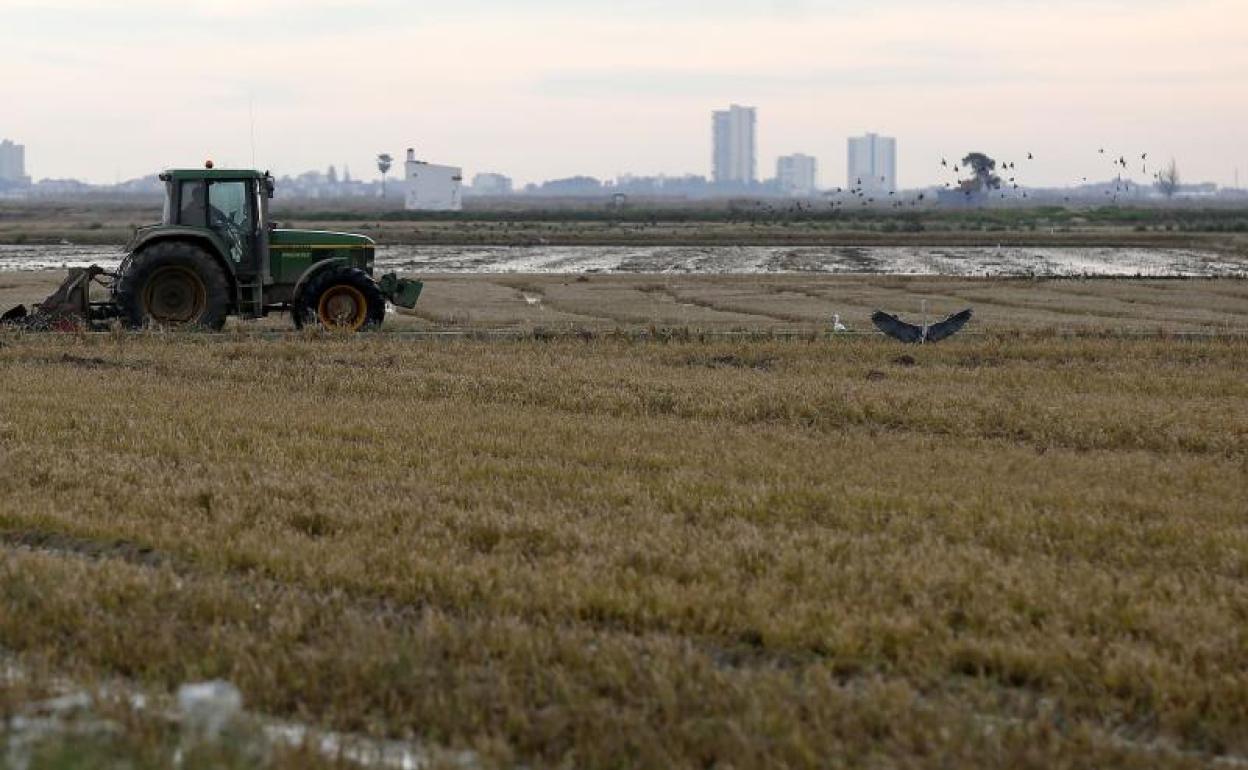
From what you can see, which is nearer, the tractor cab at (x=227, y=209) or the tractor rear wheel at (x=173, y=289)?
the tractor rear wheel at (x=173, y=289)

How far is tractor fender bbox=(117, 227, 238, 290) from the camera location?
20.8 metres

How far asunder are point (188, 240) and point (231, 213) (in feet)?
2.31

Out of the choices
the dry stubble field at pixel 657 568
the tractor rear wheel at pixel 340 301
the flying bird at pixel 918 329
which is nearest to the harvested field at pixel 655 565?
the dry stubble field at pixel 657 568

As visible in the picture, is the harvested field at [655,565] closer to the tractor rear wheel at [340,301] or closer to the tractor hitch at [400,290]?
the tractor rear wheel at [340,301]

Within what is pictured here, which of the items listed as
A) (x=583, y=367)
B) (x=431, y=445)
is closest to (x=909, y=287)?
(x=583, y=367)

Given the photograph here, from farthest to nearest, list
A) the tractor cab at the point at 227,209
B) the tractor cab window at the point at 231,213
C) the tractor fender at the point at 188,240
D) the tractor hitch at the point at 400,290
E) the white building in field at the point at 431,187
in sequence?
1. the white building in field at the point at 431,187
2. the tractor hitch at the point at 400,290
3. the tractor cab window at the point at 231,213
4. the tractor cab at the point at 227,209
5. the tractor fender at the point at 188,240

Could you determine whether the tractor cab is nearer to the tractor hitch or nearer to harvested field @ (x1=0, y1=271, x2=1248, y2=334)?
the tractor hitch

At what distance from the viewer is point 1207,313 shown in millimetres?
27859

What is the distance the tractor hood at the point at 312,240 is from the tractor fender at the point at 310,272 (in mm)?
393

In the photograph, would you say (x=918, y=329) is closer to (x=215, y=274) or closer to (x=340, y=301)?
(x=340, y=301)

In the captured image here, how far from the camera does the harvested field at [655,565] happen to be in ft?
20.1

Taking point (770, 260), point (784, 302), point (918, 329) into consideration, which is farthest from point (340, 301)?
point (770, 260)

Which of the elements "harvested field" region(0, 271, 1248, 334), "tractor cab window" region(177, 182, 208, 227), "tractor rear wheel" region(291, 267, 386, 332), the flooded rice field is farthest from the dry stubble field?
the flooded rice field

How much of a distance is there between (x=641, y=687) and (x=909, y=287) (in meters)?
29.5
